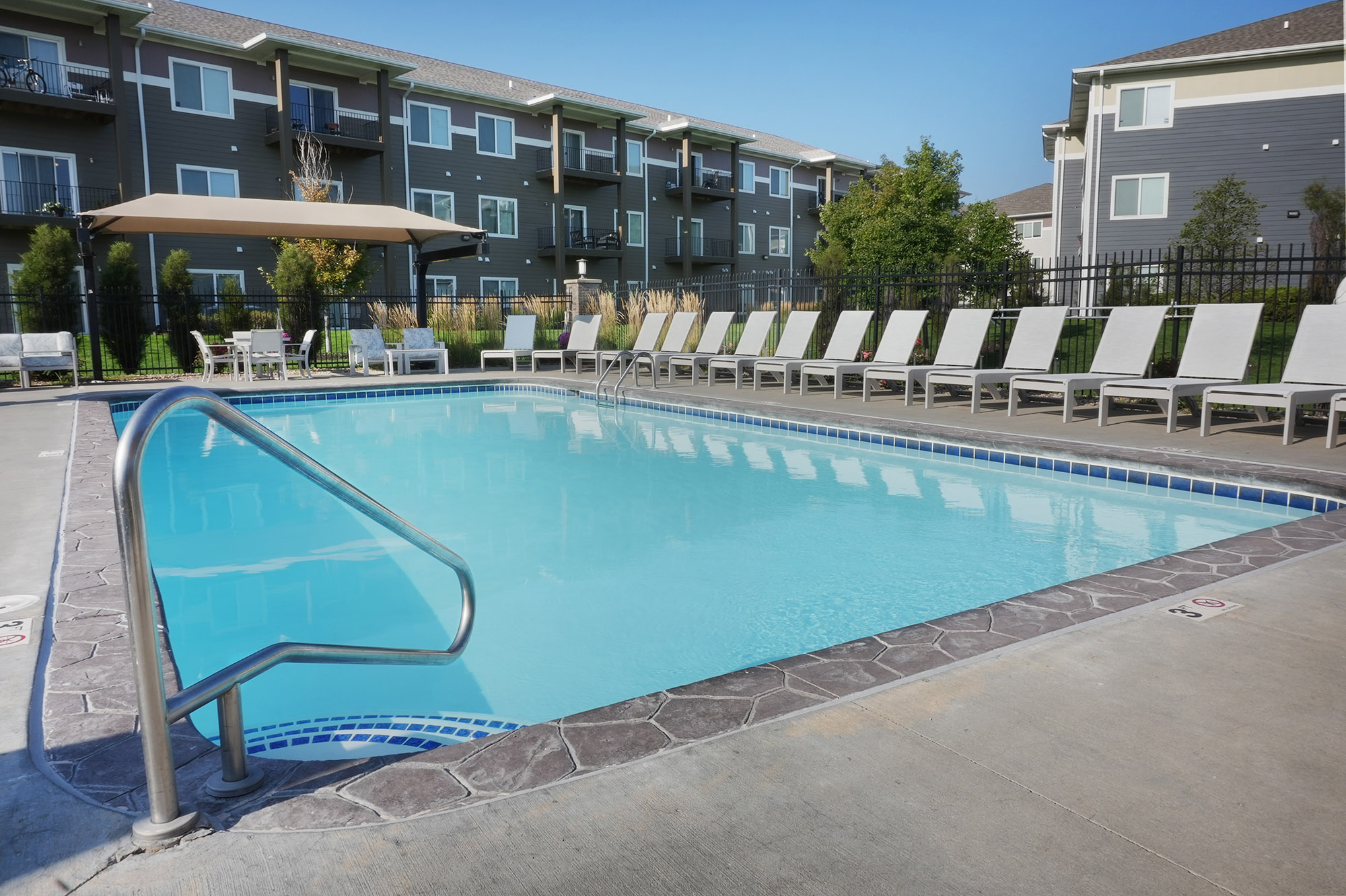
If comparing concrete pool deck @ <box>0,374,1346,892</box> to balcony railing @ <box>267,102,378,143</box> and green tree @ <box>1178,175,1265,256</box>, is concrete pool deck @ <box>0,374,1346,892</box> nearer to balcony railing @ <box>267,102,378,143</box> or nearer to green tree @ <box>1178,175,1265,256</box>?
green tree @ <box>1178,175,1265,256</box>

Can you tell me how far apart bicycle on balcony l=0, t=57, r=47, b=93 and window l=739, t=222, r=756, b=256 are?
20464 mm

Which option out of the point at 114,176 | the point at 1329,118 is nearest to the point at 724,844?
the point at 114,176

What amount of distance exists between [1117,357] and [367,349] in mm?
11145

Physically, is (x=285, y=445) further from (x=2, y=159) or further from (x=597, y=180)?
(x=597, y=180)

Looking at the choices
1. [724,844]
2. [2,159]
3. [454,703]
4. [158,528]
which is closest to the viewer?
[724,844]

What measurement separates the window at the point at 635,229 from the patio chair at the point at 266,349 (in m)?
15.9

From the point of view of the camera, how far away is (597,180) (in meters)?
26.3

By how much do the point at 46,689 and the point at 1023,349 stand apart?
8.08 metres

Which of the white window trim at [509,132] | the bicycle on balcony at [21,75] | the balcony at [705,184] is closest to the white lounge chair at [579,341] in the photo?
the bicycle on balcony at [21,75]

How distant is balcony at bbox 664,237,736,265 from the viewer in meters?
28.8

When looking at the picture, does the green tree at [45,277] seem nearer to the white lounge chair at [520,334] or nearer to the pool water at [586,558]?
the white lounge chair at [520,334]

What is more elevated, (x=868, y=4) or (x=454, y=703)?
(x=868, y=4)

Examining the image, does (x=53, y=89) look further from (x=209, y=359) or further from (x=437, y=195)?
(x=209, y=359)

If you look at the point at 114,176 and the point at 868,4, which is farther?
the point at 114,176
